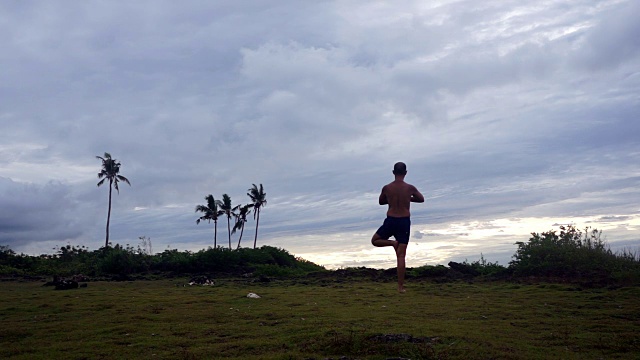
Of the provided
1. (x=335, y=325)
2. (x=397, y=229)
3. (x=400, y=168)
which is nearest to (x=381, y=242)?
(x=397, y=229)

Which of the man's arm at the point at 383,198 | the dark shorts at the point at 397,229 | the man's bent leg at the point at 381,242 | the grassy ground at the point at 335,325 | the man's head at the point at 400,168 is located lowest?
the grassy ground at the point at 335,325

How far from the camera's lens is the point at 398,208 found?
30.3 ft

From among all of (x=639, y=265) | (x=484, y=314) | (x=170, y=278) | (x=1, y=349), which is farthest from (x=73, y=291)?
(x=639, y=265)

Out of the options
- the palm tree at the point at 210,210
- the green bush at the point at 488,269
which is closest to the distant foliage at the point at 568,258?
Result: the green bush at the point at 488,269

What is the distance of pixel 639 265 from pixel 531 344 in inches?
492

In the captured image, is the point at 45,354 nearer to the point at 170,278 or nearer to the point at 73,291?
the point at 73,291

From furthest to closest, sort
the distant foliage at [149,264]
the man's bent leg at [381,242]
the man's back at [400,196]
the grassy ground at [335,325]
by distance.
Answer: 1. the distant foliage at [149,264]
2. the man's bent leg at [381,242]
3. the man's back at [400,196]
4. the grassy ground at [335,325]

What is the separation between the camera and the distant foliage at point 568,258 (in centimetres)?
1969

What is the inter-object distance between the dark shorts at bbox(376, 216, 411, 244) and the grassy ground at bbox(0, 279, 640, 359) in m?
1.66

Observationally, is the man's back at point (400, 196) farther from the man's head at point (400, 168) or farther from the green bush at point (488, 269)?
the green bush at point (488, 269)

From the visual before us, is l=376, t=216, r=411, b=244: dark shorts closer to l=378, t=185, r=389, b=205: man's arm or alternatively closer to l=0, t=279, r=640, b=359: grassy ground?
l=378, t=185, r=389, b=205: man's arm

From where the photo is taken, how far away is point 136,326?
469 inches

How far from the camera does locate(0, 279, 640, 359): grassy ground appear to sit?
8.36m

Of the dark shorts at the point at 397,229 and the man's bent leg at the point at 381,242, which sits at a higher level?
the dark shorts at the point at 397,229
